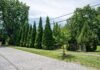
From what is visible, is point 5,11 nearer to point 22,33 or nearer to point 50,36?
point 22,33

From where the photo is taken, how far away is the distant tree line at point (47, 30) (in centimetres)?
3656

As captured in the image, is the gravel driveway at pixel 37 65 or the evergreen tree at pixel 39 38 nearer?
the gravel driveway at pixel 37 65

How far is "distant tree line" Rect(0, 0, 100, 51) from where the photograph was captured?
3656cm

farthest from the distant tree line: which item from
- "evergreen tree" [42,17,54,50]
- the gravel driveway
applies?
the gravel driveway

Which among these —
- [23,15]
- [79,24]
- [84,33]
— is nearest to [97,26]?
[79,24]

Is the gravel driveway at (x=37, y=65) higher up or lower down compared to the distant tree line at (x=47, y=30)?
lower down

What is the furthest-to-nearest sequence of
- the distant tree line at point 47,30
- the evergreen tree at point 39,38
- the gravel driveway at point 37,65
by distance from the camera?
the evergreen tree at point 39,38 → the distant tree line at point 47,30 → the gravel driveway at point 37,65

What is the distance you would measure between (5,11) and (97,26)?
29.4m

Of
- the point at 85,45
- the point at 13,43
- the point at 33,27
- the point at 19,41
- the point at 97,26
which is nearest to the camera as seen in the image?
the point at 85,45

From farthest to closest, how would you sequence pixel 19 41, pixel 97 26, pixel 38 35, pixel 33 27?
pixel 19 41 → pixel 97 26 → pixel 33 27 → pixel 38 35

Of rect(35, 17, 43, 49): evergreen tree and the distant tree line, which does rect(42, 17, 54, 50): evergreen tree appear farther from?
rect(35, 17, 43, 49): evergreen tree

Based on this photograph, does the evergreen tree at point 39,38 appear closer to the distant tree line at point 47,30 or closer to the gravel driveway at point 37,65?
the distant tree line at point 47,30

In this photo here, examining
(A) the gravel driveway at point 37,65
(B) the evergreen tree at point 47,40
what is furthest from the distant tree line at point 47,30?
(A) the gravel driveway at point 37,65

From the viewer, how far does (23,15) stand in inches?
2630
